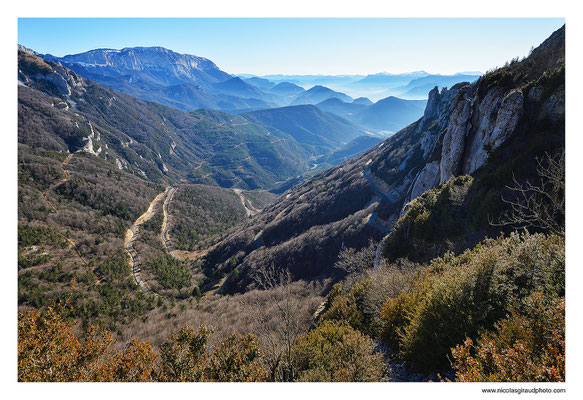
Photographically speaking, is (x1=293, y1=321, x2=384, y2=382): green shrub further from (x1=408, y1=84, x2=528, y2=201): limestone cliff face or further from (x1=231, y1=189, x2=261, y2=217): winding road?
(x1=231, y1=189, x2=261, y2=217): winding road

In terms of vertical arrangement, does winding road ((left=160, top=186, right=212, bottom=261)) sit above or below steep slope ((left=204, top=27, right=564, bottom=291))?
below

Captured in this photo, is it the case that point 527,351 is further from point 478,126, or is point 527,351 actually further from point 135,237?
point 135,237

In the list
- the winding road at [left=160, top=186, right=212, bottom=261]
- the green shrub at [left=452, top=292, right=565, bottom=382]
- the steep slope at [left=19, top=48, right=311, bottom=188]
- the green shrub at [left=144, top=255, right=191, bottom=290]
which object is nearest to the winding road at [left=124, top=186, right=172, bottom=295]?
the green shrub at [left=144, top=255, right=191, bottom=290]

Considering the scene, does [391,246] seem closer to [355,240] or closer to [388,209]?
[355,240]

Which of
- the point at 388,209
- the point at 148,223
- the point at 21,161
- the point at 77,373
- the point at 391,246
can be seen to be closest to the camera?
the point at 77,373

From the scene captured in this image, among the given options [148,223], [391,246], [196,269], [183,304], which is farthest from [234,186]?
[391,246]

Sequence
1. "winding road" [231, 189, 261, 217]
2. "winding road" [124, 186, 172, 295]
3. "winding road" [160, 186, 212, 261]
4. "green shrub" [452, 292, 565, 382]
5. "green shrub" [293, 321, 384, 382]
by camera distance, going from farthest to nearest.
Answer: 1. "winding road" [231, 189, 261, 217]
2. "winding road" [160, 186, 212, 261]
3. "winding road" [124, 186, 172, 295]
4. "green shrub" [293, 321, 384, 382]
5. "green shrub" [452, 292, 565, 382]
